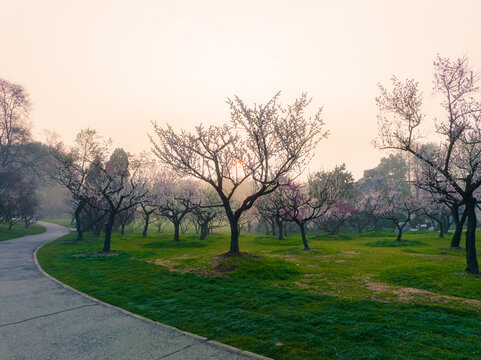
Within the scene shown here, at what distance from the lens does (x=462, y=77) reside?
53.7 ft

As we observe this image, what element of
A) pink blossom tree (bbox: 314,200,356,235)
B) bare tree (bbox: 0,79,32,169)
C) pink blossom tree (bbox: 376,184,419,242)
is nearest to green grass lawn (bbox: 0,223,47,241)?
bare tree (bbox: 0,79,32,169)

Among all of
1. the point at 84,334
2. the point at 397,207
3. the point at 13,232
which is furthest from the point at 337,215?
the point at 13,232

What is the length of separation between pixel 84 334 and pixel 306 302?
6.79 metres

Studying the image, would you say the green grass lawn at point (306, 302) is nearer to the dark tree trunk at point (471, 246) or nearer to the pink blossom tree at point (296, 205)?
the dark tree trunk at point (471, 246)

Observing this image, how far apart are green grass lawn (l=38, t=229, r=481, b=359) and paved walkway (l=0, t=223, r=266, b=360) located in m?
0.61

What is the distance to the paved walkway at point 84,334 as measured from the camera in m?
6.10

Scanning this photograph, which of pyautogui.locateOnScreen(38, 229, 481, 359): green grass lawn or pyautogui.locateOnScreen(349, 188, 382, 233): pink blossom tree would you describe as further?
pyautogui.locateOnScreen(349, 188, 382, 233): pink blossom tree

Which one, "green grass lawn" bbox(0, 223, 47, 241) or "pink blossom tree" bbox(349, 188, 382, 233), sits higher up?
"pink blossom tree" bbox(349, 188, 382, 233)

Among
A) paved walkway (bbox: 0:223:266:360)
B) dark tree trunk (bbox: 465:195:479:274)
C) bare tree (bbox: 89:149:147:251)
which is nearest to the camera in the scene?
paved walkway (bbox: 0:223:266:360)

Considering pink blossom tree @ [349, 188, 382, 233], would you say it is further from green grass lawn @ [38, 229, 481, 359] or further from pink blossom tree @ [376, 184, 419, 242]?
green grass lawn @ [38, 229, 481, 359]

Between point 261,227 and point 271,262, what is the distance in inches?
2301

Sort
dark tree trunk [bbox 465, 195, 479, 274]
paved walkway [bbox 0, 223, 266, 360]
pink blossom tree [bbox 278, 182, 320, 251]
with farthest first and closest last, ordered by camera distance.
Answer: pink blossom tree [bbox 278, 182, 320, 251]
dark tree trunk [bbox 465, 195, 479, 274]
paved walkway [bbox 0, 223, 266, 360]

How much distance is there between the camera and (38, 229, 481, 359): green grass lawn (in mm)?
6453

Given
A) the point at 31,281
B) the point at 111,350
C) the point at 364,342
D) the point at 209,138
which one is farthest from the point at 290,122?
the point at 31,281
